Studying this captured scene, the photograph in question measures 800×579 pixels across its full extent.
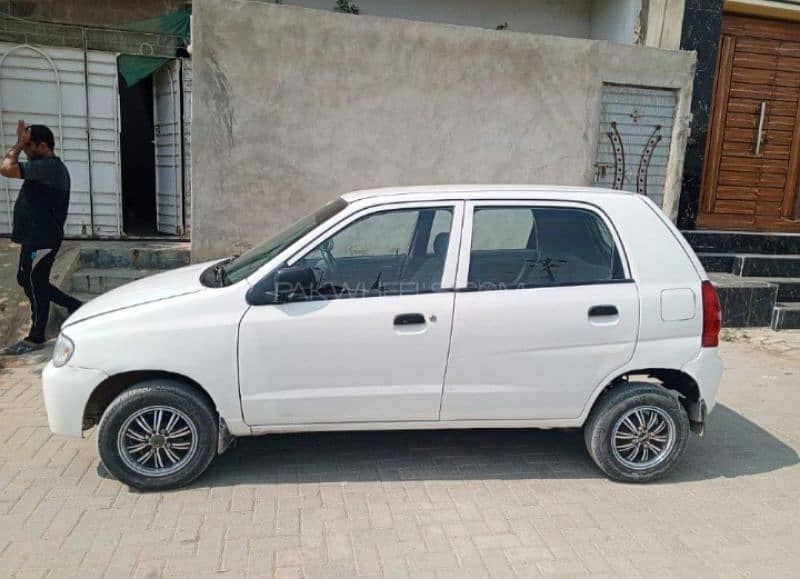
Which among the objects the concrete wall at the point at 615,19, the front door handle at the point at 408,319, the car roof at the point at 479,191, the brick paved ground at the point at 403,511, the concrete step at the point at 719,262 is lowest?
the brick paved ground at the point at 403,511

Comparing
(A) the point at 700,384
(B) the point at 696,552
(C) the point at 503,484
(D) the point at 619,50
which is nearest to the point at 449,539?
(C) the point at 503,484

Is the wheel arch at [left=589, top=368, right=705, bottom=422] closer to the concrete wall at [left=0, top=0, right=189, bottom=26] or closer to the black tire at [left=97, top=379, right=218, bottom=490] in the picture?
the black tire at [left=97, top=379, right=218, bottom=490]

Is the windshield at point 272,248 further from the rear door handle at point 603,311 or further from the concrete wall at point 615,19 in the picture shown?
the concrete wall at point 615,19

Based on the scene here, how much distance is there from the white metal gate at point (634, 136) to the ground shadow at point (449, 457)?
184 inches

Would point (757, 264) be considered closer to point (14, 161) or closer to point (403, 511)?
point (403, 511)

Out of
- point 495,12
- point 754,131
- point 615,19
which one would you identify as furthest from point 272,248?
point 754,131

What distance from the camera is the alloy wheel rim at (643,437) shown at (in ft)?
11.9

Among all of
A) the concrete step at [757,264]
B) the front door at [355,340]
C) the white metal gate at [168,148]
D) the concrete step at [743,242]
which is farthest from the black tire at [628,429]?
the white metal gate at [168,148]

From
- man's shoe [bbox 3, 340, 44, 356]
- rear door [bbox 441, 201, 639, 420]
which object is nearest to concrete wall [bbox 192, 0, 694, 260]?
man's shoe [bbox 3, 340, 44, 356]

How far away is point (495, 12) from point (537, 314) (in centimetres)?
Answer: 766

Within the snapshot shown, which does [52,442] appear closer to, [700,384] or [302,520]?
[302,520]

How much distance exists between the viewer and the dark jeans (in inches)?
216

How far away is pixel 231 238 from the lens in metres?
7.33

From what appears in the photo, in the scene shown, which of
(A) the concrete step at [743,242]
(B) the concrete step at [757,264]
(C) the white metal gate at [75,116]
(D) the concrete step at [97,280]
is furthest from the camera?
(A) the concrete step at [743,242]
